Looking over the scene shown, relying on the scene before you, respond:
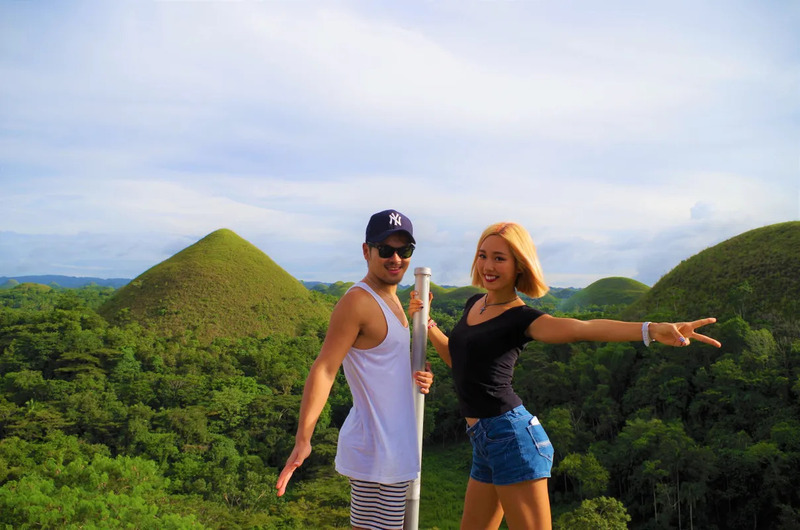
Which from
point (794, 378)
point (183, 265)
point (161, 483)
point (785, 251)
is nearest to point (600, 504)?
point (794, 378)

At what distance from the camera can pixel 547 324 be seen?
2811 mm

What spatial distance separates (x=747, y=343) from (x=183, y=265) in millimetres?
47275

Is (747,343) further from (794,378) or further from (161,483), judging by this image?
(161,483)

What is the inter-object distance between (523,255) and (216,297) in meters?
51.2

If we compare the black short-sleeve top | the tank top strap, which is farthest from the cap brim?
the black short-sleeve top

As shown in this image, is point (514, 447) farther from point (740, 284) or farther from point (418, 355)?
point (740, 284)

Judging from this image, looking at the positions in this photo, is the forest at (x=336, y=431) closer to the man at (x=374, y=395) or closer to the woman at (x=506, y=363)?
the man at (x=374, y=395)

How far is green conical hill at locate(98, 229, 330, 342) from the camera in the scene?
4744 centimetres

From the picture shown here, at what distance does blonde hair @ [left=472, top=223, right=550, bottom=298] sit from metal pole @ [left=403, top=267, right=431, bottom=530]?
0.29 metres

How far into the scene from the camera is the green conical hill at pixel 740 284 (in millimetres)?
30625

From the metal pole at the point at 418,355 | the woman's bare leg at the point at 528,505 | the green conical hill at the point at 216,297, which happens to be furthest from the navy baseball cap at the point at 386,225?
the green conical hill at the point at 216,297

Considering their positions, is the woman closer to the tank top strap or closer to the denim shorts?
the denim shorts

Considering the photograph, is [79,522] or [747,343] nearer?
[79,522]

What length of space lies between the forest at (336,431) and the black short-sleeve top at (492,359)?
15.5m
